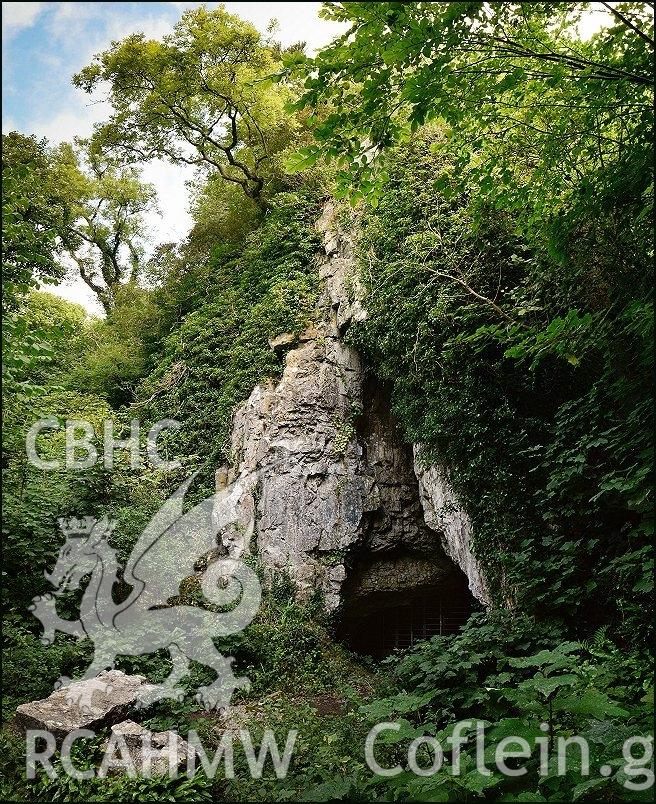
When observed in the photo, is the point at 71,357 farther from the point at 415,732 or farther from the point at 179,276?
the point at 415,732

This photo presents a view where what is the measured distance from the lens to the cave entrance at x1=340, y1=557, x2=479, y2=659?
9.28 metres

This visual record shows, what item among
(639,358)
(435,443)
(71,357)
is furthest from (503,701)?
(71,357)

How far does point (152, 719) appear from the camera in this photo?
5910 millimetres

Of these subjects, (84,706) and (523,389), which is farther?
(523,389)

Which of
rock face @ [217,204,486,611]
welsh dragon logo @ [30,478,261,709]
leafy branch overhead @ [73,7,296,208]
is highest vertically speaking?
leafy branch overhead @ [73,7,296,208]

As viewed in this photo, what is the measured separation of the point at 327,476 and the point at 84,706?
504 centimetres

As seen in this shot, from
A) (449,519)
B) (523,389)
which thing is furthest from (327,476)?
(523,389)

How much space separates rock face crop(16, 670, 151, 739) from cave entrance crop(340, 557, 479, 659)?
4.07m

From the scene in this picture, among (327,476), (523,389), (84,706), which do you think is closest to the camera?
(84,706)

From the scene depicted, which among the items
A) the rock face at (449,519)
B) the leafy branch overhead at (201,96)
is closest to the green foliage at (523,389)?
the rock face at (449,519)

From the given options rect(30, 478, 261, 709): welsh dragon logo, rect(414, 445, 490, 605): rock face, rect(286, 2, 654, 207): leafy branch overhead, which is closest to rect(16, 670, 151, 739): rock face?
rect(30, 478, 261, 709): welsh dragon logo

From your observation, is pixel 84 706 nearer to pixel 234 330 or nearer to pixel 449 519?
pixel 449 519

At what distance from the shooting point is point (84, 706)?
5.44 meters

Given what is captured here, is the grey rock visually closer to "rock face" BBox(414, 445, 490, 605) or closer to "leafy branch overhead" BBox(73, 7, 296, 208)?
"rock face" BBox(414, 445, 490, 605)
